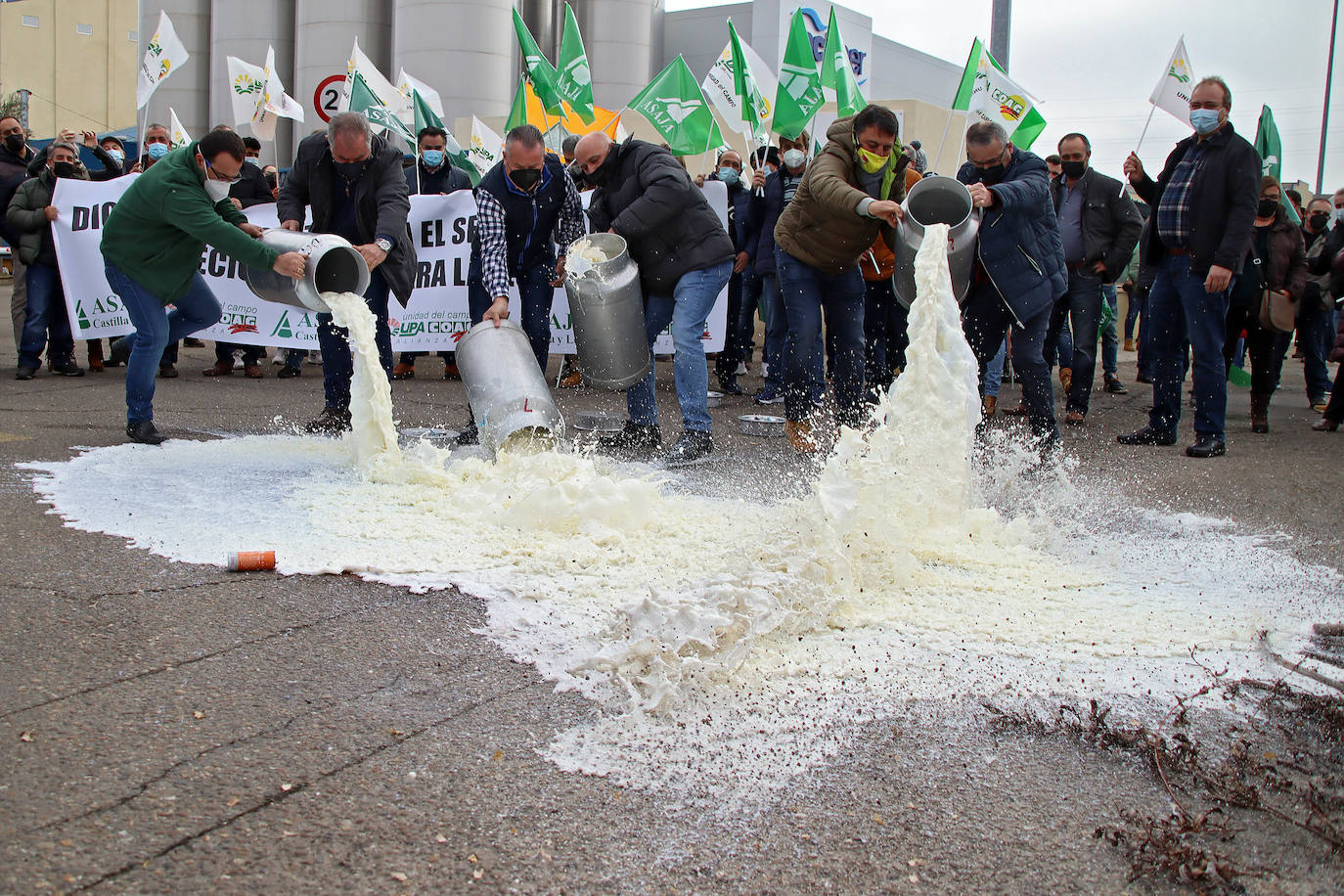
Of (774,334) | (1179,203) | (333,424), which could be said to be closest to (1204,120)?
(1179,203)

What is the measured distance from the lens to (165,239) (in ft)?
18.6

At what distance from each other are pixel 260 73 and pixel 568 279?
8.27 metres

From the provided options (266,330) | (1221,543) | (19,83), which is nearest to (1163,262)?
(1221,543)

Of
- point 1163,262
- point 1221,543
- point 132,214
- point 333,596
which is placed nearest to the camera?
point 333,596

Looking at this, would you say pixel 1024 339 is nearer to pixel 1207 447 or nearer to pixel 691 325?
pixel 1207 447

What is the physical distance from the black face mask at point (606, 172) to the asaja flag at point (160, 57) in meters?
7.68

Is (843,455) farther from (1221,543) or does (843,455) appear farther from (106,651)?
(106,651)

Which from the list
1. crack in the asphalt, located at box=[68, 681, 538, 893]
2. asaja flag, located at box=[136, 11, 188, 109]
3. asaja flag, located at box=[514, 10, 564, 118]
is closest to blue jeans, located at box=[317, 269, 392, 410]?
crack in the asphalt, located at box=[68, 681, 538, 893]

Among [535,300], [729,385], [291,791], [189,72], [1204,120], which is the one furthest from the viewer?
[189,72]

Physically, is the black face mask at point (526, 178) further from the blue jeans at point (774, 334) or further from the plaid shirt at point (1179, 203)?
the plaid shirt at point (1179, 203)

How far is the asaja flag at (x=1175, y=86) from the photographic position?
8.41 m

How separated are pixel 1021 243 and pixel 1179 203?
1140mm

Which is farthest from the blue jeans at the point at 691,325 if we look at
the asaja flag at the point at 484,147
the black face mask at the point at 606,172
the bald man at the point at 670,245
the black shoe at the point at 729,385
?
the asaja flag at the point at 484,147

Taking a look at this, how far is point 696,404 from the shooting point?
5801mm
